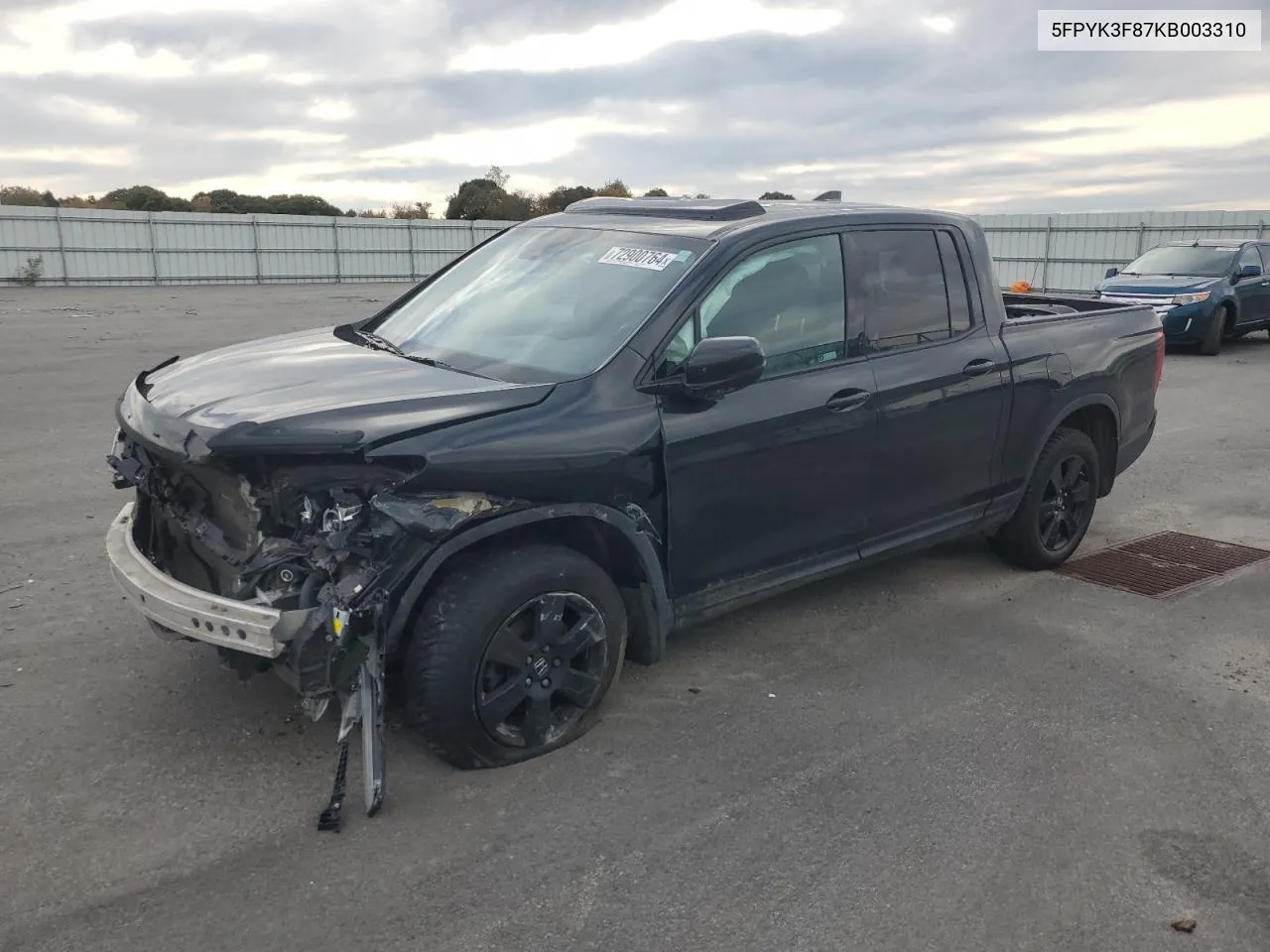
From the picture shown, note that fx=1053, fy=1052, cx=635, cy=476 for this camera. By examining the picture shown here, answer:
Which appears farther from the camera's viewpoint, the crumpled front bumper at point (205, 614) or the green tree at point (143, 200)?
the green tree at point (143, 200)

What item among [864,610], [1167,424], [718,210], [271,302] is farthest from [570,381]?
[271,302]

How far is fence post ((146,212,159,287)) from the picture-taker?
35688 mm

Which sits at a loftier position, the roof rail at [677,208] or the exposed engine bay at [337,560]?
the roof rail at [677,208]

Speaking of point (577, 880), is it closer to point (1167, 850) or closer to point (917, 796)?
point (917, 796)

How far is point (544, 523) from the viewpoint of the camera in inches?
141

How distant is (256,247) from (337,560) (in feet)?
126

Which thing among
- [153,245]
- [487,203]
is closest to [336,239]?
[153,245]

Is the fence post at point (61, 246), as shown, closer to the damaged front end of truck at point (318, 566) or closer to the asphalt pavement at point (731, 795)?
the asphalt pavement at point (731, 795)

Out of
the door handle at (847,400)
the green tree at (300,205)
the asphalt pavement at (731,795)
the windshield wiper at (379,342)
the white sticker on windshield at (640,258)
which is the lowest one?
the asphalt pavement at (731,795)

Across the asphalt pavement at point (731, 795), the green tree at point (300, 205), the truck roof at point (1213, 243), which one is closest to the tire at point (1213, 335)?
the truck roof at point (1213, 243)

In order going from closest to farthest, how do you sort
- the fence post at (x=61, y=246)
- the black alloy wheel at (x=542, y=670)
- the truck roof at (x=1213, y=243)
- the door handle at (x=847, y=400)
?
A: the black alloy wheel at (x=542, y=670) → the door handle at (x=847, y=400) → the truck roof at (x=1213, y=243) → the fence post at (x=61, y=246)

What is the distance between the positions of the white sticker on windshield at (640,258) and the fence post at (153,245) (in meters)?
35.5

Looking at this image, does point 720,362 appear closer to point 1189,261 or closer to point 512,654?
point 512,654

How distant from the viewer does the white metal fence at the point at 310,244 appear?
28.5 metres
